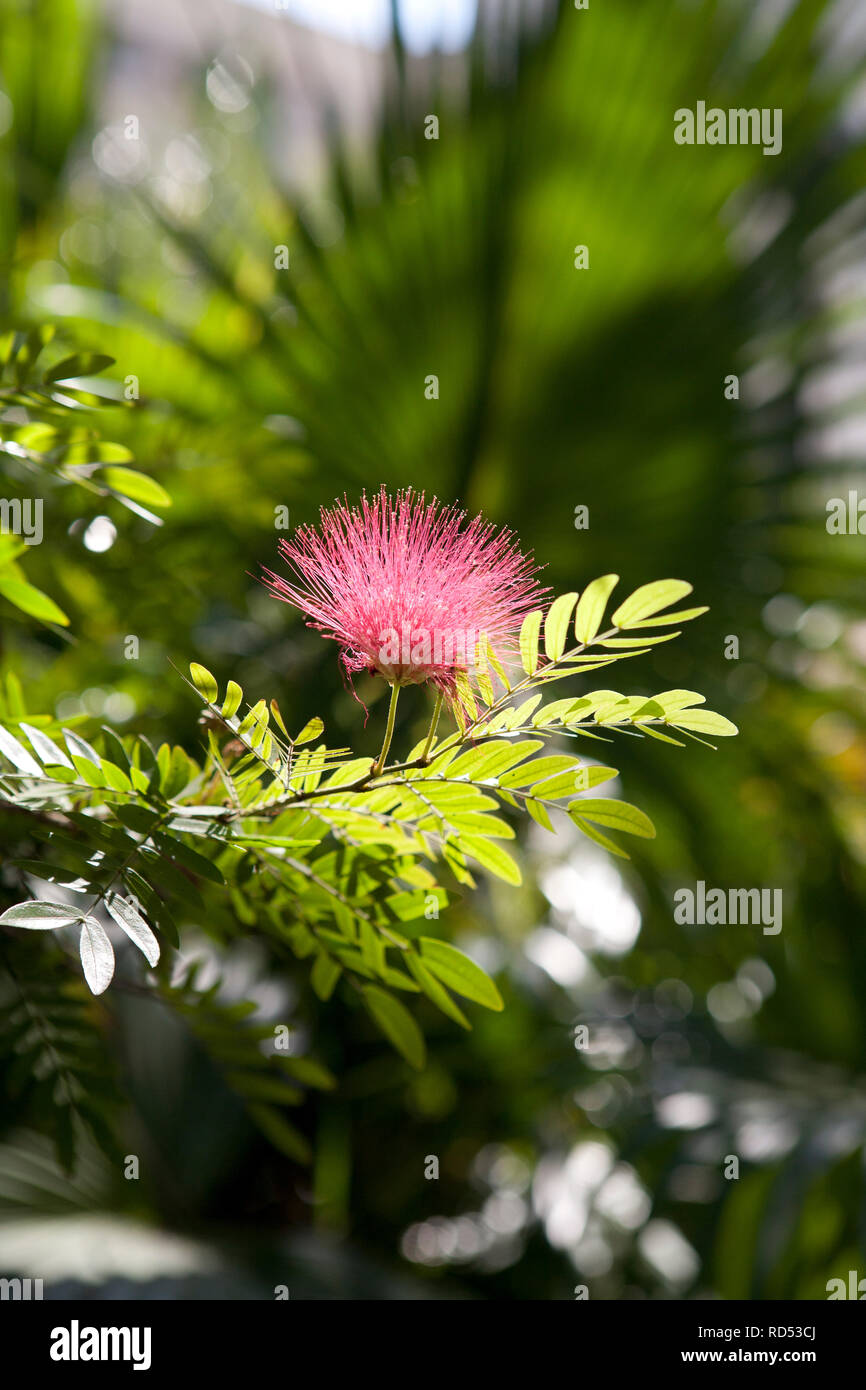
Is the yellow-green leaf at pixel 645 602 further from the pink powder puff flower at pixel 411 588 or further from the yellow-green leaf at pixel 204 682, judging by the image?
the yellow-green leaf at pixel 204 682

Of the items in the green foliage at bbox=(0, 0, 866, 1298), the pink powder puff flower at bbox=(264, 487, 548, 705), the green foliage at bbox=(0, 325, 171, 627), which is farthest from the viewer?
the green foliage at bbox=(0, 0, 866, 1298)

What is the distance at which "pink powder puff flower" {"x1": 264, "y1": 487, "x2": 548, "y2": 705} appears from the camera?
31 cm

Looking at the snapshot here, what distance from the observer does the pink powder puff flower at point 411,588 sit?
0.31 metres

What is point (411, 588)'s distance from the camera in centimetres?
31

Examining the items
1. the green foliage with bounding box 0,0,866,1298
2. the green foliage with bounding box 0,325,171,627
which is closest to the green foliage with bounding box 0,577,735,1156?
the green foliage with bounding box 0,325,171,627

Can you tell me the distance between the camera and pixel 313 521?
1.26 feet

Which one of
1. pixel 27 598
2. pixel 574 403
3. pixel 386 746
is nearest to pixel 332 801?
pixel 386 746

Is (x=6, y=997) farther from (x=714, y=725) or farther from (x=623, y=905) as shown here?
(x=623, y=905)

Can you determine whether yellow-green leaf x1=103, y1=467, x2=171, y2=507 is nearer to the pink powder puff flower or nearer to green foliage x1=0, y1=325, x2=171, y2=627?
green foliage x1=0, y1=325, x2=171, y2=627

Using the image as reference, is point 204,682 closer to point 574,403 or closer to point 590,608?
point 590,608

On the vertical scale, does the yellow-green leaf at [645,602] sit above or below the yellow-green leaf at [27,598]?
below

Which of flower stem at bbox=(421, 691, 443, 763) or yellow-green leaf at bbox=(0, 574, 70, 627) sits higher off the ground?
yellow-green leaf at bbox=(0, 574, 70, 627)

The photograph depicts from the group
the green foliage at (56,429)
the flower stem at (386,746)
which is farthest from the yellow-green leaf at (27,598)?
the flower stem at (386,746)

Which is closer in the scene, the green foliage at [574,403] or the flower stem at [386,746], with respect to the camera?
the flower stem at [386,746]
